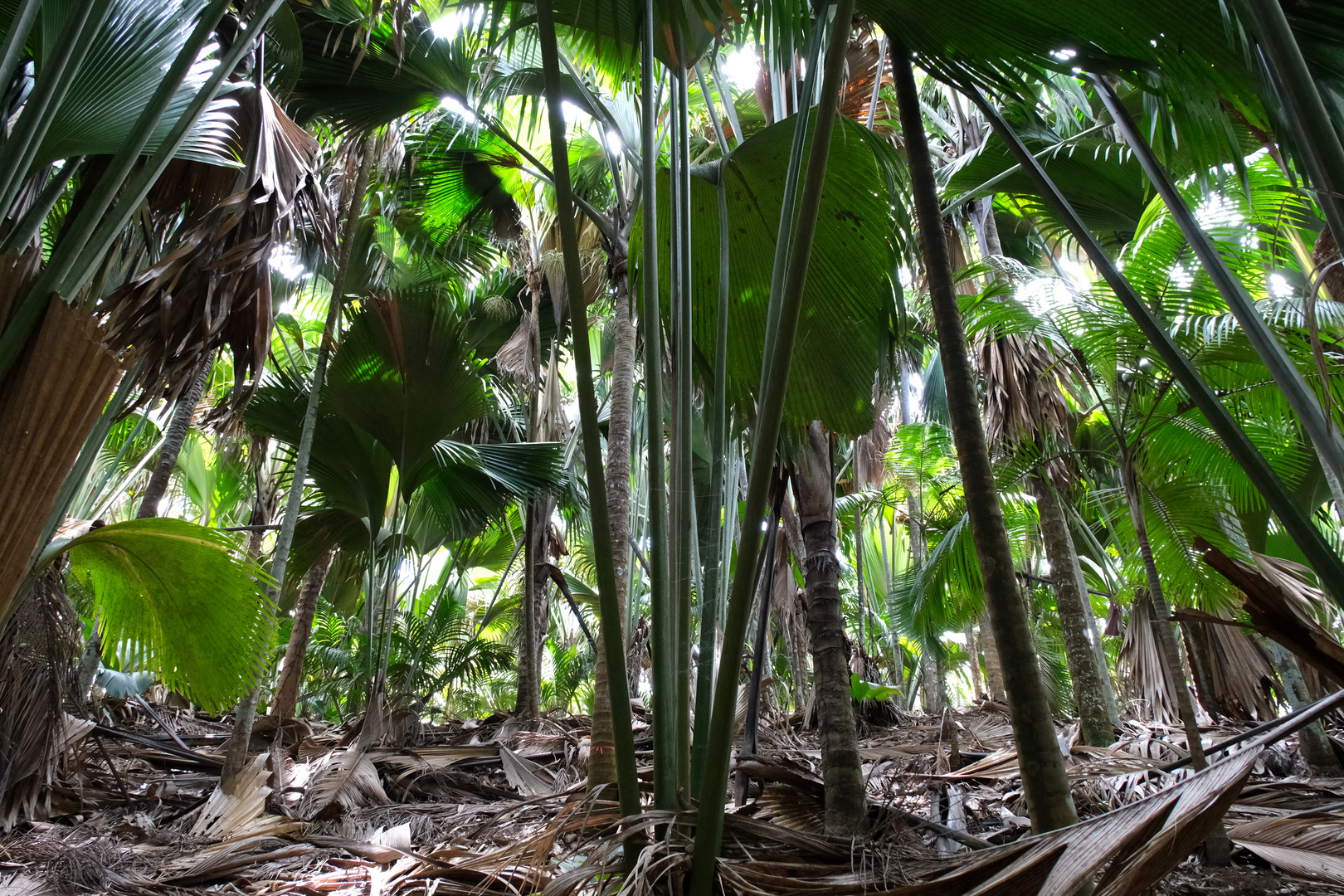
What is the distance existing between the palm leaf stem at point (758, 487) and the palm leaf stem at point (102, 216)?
3.59 ft

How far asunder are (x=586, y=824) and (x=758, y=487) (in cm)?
70

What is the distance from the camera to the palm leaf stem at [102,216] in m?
1.04

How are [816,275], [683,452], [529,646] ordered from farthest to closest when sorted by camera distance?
[529,646] → [816,275] → [683,452]

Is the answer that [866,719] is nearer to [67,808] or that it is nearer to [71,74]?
[67,808]

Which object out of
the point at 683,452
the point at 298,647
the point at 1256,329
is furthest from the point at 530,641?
the point at 1256,329

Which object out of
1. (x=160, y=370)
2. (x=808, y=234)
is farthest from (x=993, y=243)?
(x=160, y=370)

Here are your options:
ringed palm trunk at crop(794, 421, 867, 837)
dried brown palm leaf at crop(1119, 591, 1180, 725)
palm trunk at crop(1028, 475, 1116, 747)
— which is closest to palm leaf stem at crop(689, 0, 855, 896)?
ringed palm trunk at crop(794, 421, 867, 837)

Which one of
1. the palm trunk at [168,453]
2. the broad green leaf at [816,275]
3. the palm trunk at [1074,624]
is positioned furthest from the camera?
the palm trunk at [168,453]

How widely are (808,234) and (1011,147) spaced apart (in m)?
0.77

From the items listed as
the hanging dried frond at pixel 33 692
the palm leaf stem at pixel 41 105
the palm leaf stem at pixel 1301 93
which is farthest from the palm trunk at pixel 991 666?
the palm leaf stem at pixel 41 105

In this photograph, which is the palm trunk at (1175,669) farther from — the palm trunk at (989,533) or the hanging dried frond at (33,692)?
the hanging dried frond at (33,692)

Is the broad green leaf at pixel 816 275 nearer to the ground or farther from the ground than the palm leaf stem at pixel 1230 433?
farther from the ground

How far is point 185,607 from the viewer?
1.96 meters

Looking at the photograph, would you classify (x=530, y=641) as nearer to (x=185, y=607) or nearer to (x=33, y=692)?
(x=33, y=692)
